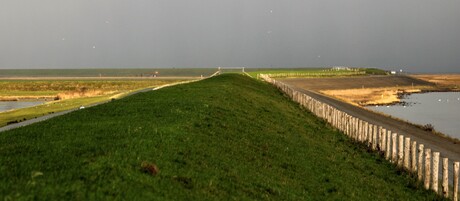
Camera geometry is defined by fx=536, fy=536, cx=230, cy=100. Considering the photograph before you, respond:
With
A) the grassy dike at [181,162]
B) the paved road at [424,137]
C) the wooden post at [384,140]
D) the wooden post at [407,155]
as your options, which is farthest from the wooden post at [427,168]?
the paved road at [424,137]

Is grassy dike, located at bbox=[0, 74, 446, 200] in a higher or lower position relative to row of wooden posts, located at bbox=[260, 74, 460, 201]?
higher

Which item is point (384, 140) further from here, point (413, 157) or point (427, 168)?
point (427, 168)

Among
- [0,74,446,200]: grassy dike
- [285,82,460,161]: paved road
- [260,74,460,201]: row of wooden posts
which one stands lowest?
[285,82,460,161]: paved road

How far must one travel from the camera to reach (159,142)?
56.3 ft

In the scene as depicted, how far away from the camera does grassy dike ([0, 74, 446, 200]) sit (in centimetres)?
1192

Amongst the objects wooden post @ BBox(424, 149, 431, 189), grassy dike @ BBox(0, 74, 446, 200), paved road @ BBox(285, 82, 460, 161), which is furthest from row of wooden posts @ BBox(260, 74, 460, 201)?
paved road @ BBox(285, 82, 460, 161)

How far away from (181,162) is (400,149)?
13054mm

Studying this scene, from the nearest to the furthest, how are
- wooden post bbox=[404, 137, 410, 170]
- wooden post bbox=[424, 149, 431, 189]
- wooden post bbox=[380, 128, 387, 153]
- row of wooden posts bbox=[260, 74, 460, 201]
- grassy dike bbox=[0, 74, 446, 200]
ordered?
grassy dike bbox=[0, 74, 446, 200] → row of wooden posts bbox=[260, 74, 460, 201] → wooden post bbox=[424, 149, 431, 189] → wooden post bbox=[404, 137, 410, 170] → wooden post bbox=[380, 128, 387, 153]

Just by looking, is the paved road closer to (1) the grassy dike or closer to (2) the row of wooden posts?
(2) the row of wooden posts

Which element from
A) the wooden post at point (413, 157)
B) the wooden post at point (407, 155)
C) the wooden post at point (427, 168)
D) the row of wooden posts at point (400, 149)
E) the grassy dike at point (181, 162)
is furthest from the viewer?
the wooden post at point (407, 155)

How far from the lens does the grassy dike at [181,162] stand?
11.9 m

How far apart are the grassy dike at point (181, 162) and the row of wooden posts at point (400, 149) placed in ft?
1.84

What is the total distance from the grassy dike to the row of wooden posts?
562 mm

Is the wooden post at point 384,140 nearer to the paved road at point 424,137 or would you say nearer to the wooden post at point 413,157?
the wooden post at point 413,157
